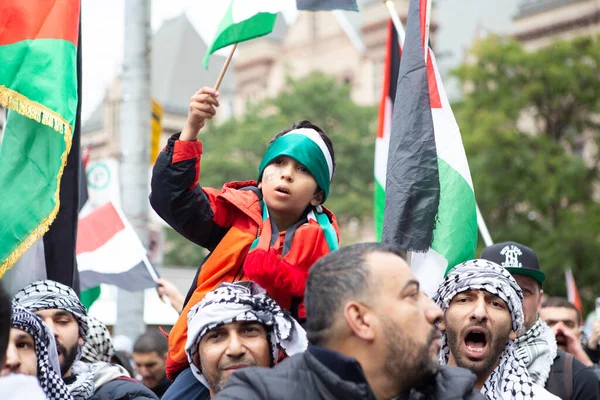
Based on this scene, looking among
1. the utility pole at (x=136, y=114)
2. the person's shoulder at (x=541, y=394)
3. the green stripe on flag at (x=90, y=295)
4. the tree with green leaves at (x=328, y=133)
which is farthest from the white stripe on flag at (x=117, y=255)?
the tree with green leaves at (x=328, y=133)

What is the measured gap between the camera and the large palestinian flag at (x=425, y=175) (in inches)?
186

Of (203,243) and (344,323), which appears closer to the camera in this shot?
(344,323)

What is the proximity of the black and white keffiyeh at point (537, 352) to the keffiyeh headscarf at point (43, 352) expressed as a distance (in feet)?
6.61

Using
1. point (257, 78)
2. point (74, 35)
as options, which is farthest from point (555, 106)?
point (257, 78)

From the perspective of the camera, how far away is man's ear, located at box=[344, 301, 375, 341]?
276 cm

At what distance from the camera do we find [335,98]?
114 feet

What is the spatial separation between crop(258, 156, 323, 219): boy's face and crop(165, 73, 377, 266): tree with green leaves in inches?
1142

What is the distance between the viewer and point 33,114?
4590mm

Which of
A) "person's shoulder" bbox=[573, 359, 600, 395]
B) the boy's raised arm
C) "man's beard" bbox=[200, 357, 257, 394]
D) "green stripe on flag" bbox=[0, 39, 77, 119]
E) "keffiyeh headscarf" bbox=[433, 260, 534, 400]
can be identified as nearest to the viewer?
"man's beard" bbox=[200, 357, 257, 394]

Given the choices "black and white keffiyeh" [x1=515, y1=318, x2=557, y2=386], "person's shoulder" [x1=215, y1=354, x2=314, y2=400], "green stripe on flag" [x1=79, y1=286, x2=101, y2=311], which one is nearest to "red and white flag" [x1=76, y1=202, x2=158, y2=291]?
"green stripe on flag" [x1=79, y1=286, x2=101, y2=311]

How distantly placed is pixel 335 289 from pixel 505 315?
1.50 meters

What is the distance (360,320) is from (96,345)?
2.73 metres

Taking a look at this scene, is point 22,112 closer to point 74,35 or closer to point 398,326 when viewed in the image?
point 74,35

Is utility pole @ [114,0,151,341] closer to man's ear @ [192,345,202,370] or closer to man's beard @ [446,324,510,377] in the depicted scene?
man's beard @ [446,324,510,377]
